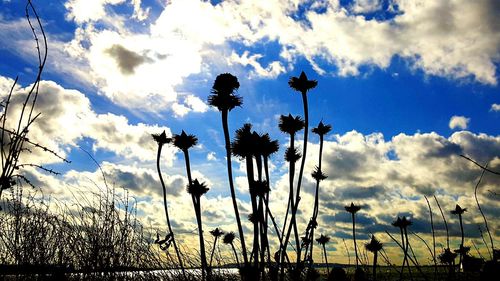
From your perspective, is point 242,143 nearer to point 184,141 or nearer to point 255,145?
point 255,145

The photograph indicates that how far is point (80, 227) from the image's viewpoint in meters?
9.50

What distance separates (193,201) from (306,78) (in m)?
6.22

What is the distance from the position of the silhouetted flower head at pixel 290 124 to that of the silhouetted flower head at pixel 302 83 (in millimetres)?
1717

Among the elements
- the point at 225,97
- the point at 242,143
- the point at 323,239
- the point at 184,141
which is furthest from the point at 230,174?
the point at 323,239

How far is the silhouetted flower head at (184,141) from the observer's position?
18.0 m

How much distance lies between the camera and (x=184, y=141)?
18.0 m

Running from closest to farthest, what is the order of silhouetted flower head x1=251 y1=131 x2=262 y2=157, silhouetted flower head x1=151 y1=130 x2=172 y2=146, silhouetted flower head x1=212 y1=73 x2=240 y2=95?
1. silhouetted flower head x1=251 y1=131 x2=262 y2=157
2. silhouetted flower head x1=212 y1=73 x2=240 y2=95
3. silhouetted flower head x1=151 y1=130 x2=172 y2=146

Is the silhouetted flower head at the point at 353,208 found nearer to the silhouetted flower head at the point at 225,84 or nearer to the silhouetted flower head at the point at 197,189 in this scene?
the silhouetted flower head at the point at 197,189

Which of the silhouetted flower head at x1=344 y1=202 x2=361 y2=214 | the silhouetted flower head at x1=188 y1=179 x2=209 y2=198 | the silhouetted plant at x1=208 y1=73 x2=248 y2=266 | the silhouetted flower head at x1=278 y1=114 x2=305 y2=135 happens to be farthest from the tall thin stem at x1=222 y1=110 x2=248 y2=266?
the silhouetted flower head at x1=344 y1=202 x2=361 y2=214

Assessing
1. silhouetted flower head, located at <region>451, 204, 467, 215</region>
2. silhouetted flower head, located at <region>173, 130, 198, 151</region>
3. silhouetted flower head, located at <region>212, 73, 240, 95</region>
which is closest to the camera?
silhouetted flower head, located at <region>212, 73, 240, 95</region>

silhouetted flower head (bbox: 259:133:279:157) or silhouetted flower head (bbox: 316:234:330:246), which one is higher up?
silhouetted flower head (bbox: 259:133:279:157)

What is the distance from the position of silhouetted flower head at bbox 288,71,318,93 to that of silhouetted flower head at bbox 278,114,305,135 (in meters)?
1.72

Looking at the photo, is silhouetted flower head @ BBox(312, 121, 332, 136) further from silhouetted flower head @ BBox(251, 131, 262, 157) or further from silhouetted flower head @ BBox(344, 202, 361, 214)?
silhouetted flower head @ BBox(251, 131, 262, 157)

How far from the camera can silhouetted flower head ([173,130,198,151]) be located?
59.0 feet
